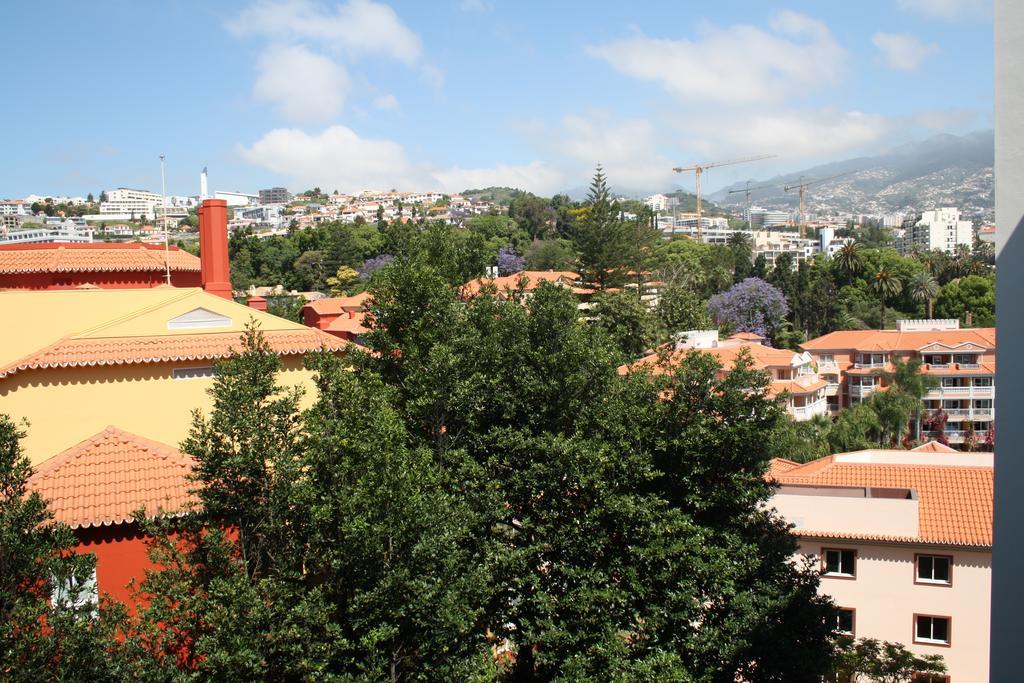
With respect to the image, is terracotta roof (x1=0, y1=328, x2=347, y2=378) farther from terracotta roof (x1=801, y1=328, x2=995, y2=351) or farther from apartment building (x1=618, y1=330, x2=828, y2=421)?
terracotta roof (x1=801, y1=328, x2=995, y2=351)

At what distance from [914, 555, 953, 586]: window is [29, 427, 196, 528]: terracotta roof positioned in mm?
15380

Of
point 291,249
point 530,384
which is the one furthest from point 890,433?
point 291,249

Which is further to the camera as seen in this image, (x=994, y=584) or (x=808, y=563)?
(x=808, y=563)

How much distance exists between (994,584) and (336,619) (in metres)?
6.52

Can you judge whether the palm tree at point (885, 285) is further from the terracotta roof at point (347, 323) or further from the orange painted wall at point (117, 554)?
the orange painted wall at point (117, 554)

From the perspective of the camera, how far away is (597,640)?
1062cm

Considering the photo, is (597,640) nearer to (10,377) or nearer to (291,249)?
(10,377)

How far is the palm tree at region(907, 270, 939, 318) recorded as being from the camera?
69.9 metres

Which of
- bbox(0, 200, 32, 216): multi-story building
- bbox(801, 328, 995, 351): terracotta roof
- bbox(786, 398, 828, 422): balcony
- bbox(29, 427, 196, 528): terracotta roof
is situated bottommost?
bbox(786, 398, 828, 422): balcony

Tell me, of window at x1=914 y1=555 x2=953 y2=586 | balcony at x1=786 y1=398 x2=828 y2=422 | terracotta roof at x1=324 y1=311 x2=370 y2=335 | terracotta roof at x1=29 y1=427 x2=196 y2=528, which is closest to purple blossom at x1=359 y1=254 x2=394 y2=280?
terracotta roof at x1=324 y1=311 x2=370 y2=335

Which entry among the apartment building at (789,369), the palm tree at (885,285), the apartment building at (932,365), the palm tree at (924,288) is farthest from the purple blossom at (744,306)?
the apartment building at (789,369)

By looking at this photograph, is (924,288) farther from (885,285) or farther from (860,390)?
(860,390)

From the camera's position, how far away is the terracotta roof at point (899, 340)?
2002 inches

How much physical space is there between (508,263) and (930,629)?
6588 cm
